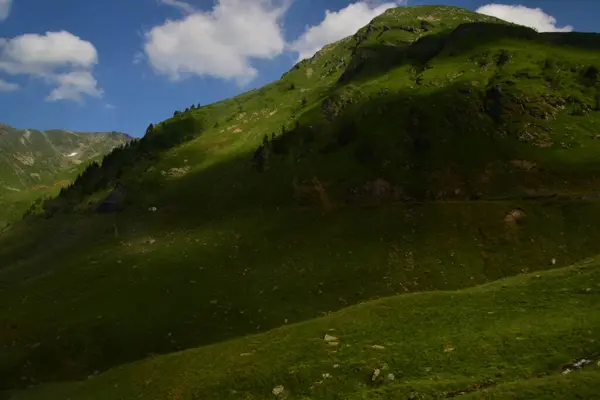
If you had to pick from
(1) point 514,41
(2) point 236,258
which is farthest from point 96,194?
(1) point 514,41

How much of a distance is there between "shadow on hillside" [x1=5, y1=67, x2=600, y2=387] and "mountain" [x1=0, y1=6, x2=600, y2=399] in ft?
1.07

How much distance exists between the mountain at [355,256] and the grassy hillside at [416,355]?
0.17m

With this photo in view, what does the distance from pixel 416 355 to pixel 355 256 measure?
129 ft

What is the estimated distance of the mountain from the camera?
31875mm

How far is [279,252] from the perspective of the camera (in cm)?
7450

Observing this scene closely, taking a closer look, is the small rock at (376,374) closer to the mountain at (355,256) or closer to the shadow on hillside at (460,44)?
the mountain at (355,256)

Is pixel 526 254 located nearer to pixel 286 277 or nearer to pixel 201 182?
pixel 286 277

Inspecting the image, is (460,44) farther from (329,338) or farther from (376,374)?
(376,374)

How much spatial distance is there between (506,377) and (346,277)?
39.5m

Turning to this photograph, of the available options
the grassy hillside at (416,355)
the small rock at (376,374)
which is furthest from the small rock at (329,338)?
the small rock at (376,374)

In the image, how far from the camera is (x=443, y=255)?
67375 mm

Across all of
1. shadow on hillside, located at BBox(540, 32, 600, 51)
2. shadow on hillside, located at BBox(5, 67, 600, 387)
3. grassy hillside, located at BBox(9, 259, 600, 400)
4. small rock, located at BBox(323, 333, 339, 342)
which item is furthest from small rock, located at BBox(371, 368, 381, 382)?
shadow on hillside, located at BBox(540, 32, 600, 51)

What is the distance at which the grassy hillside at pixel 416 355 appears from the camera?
86.7ft

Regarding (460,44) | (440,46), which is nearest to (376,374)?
(460,44)
